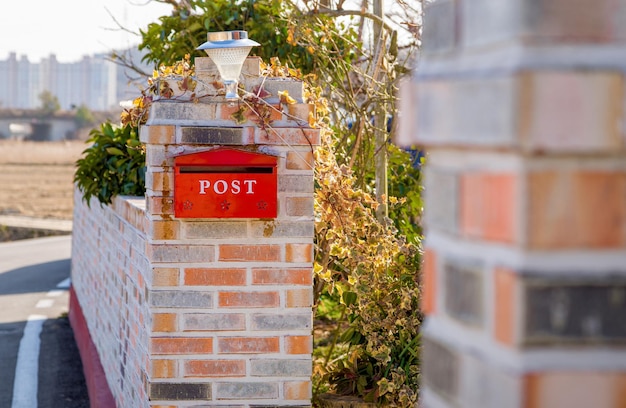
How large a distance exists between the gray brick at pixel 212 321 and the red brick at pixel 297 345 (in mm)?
197

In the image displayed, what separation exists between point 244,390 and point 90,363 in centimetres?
321

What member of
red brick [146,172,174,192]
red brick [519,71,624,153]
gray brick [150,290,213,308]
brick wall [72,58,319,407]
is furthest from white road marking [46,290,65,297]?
red brick [519,71,624,153]

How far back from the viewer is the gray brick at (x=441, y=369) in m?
1.26

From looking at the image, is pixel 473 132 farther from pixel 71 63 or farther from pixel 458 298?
pixel 71 63

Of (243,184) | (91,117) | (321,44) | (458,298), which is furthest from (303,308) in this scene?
(91,117)

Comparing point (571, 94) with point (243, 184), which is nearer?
point (571, 94)

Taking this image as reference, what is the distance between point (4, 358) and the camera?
8672mm

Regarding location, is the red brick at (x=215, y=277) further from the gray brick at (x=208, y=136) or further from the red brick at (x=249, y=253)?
the gray brick at (x=208, y=136)

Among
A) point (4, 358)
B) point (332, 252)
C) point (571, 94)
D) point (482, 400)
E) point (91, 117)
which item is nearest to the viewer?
point (571, 94)

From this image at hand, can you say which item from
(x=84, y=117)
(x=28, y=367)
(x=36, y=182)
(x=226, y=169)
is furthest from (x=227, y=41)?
(x=84, y=117)

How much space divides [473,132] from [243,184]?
2.87m

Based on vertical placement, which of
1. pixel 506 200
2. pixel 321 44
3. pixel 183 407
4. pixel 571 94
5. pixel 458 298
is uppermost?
pixel 321 44

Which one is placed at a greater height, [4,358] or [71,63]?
[71,63]

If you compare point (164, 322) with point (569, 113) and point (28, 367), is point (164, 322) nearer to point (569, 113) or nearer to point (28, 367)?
point (569, 113)
